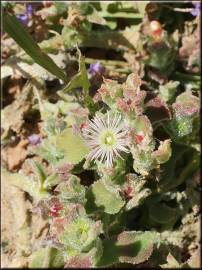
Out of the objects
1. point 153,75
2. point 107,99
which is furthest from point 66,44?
point 107,99

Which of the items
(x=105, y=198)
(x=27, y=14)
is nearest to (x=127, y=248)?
(x=105, y=198)

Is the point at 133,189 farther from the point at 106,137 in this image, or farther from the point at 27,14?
the point at 27,14

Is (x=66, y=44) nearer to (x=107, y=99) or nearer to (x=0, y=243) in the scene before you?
(x=107, y=99)

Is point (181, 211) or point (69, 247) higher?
point (69, 247)

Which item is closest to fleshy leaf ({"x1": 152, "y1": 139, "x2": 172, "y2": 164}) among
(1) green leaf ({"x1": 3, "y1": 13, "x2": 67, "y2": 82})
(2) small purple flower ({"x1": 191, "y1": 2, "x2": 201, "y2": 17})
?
(1) green leaf ({"x1": 3, "y1": 13, "x2": 67, "y2": 82})

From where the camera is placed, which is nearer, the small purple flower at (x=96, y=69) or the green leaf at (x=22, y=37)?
the green leaf at (x=22, y=37)

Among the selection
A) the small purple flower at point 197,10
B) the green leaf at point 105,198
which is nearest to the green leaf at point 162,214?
the green leaf at point 105,198

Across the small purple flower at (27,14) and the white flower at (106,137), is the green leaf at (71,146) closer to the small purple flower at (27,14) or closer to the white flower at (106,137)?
the white flower at (106,137)

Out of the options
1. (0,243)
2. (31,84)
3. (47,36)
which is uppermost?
(47,36)
